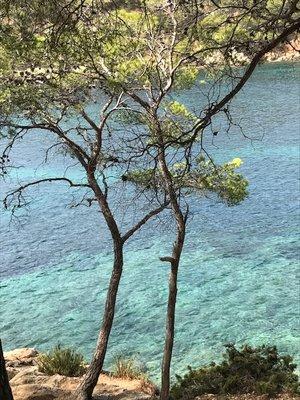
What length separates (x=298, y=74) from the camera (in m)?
44.1

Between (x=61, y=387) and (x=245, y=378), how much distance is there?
3.41 metres

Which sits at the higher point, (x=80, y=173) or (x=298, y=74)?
(x=298, y=74)

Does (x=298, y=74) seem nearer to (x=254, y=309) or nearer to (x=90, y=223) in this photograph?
(x=90, y=223)

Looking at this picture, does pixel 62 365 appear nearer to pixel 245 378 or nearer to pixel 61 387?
pixel 61 387

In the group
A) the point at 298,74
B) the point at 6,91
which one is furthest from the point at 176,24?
the point at 298,74

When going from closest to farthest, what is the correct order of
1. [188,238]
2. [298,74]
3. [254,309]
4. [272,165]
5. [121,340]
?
[121,340] → [254,309] → [188,238] → [272,165] → [298,74]

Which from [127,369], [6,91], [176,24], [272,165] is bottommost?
[127,369]

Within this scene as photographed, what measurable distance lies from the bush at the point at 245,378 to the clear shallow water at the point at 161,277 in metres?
2.89

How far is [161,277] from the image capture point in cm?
1738

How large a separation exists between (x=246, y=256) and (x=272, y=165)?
9356mm

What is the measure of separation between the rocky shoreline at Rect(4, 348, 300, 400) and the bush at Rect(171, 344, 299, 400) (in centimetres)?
19

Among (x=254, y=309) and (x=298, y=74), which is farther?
(x=298, y=74)

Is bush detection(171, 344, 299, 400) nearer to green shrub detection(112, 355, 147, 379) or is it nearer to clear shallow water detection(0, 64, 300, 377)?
green shrub detection(112, 355, 147, 379)

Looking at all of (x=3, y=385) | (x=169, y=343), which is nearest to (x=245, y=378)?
(x=169, y=343)
